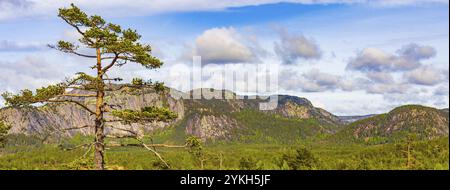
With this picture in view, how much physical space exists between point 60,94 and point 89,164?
5.77m

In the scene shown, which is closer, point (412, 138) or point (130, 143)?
point (412, 138)

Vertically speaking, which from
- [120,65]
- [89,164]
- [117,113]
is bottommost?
[89,164]

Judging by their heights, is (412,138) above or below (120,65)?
below
